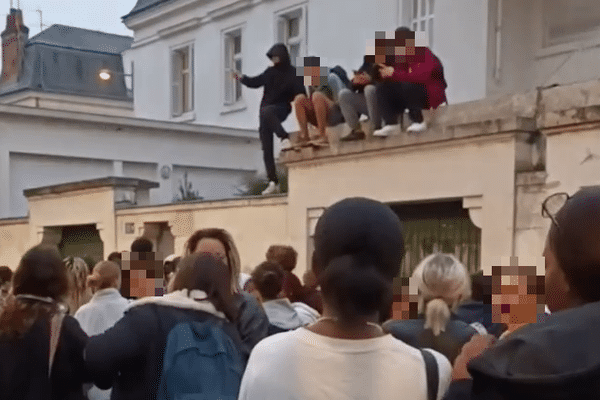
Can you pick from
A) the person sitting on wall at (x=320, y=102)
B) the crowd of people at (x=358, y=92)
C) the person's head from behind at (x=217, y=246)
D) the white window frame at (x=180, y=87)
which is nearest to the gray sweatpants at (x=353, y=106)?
the crowd of people at (x=358, y=92)

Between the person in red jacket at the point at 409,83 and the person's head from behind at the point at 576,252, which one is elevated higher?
the person in red jacket at the point at 409,83

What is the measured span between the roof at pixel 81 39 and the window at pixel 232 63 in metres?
12.0

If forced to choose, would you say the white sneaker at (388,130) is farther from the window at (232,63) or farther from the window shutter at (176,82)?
the window shutter at (176,82)

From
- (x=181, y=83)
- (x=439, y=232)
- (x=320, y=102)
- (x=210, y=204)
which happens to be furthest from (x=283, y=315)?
(x=181, y=83)

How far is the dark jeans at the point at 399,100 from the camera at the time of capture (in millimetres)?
8501

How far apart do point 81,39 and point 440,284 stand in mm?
32259

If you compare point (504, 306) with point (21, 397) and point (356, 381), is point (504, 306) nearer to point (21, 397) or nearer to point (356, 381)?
point (356, 381)

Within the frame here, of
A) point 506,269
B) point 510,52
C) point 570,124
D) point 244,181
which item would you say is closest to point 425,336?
point 506,269

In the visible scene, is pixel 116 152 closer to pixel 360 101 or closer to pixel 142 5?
pixel 142 5

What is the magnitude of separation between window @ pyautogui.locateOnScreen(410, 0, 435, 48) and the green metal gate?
6.46 meters

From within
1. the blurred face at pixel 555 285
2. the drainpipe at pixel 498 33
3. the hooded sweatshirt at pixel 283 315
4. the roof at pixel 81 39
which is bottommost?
the hooded sweatshirt at pixel 283 315

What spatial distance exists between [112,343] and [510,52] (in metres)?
11.3

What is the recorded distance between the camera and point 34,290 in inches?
140

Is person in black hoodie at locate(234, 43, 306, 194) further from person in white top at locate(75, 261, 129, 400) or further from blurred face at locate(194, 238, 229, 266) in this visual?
blurred face at locate(194, 238, 229, 266)
